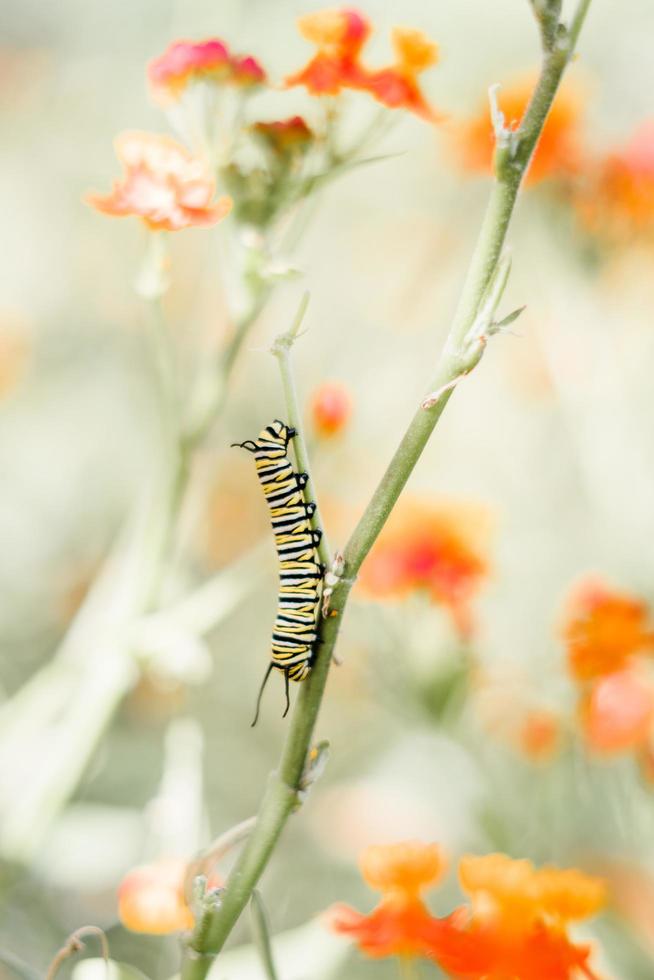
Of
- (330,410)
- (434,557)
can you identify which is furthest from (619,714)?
(330,410)

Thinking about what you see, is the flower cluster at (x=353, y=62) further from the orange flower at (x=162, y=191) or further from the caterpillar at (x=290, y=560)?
the caterpillar at (x=290, y=560)

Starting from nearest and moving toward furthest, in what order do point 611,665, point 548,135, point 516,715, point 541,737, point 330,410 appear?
point 330,410, point 611,665, point 541,737, point 516,715, point 548,135

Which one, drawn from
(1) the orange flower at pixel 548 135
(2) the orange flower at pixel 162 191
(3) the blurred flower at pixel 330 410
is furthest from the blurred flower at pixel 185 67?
(1) the orange flower at pixel 548 135

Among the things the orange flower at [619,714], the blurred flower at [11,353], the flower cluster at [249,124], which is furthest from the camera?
the blurred flower at [11,353]

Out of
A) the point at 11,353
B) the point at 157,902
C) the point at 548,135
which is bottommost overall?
the point at 157,902

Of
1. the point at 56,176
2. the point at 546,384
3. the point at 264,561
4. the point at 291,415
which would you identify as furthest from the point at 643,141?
the point at 56,176

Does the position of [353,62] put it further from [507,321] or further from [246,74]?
[507,321]
